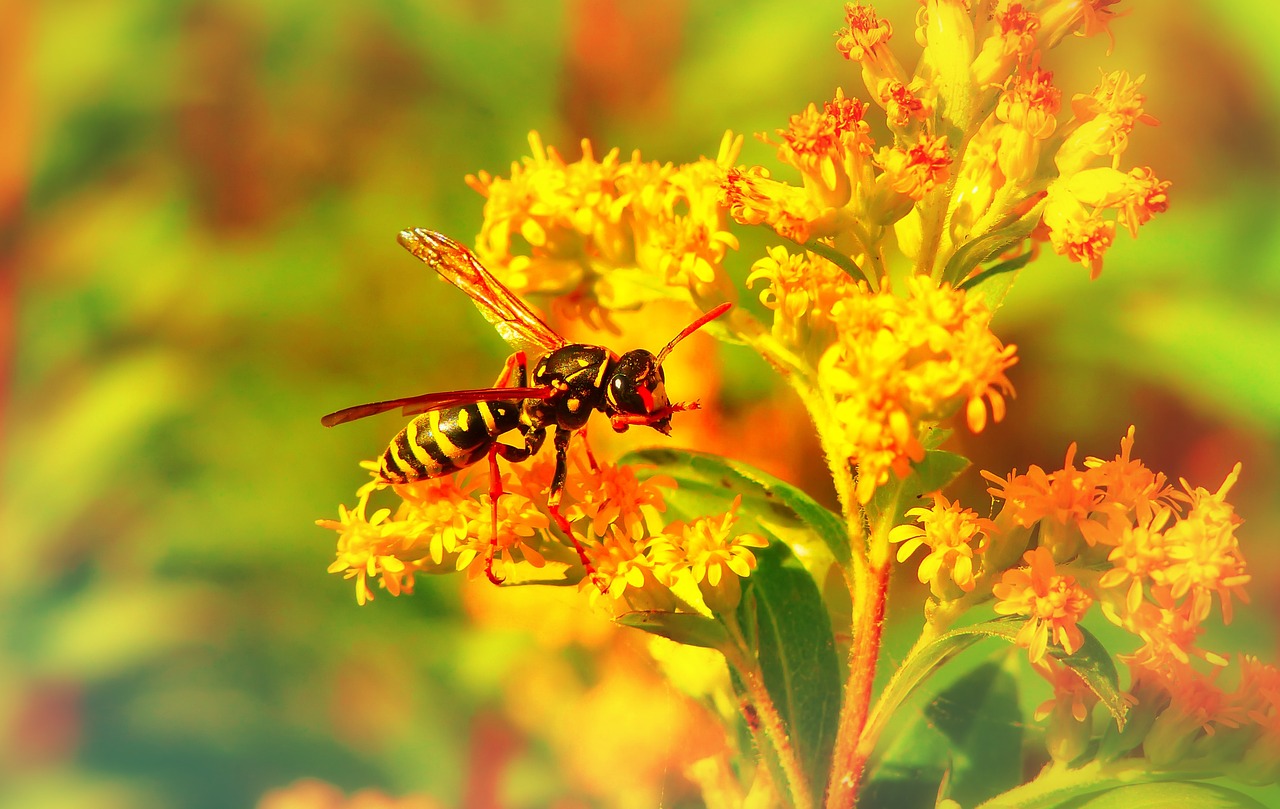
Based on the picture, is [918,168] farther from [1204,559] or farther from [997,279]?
[1204,559]

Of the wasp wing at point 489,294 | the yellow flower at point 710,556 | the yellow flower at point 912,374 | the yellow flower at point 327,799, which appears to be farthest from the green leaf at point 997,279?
the yellow flower at point 327,799

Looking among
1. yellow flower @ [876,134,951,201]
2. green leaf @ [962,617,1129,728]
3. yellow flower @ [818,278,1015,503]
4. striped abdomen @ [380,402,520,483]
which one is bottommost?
green leaf @ [962,617,1129,728]

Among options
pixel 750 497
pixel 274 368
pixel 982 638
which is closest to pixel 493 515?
pixel 750 497

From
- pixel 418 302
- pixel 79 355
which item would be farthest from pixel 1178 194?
pixel 79 355

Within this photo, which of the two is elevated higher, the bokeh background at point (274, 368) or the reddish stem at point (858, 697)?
the bokeh background at point (274, 368)

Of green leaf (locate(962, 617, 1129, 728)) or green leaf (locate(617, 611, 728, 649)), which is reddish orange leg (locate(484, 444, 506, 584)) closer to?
green leaf (locate(617, 611, 728, 649))

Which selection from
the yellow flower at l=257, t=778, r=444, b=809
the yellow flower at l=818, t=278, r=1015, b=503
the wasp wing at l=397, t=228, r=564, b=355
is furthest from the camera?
the yellow flower at l=257, t=778, r=444, b=809

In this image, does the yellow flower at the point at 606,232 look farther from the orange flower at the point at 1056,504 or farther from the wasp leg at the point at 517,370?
the orange flower at the point at 1056,504

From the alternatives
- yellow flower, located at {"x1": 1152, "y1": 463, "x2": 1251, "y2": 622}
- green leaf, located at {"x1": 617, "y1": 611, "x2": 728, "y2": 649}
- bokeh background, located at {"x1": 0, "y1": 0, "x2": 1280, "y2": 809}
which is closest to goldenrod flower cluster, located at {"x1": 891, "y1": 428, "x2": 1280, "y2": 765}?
yellow flower, located at {"x1": 1152, "y1": 463, "x2": 1251, "y2": 622}
